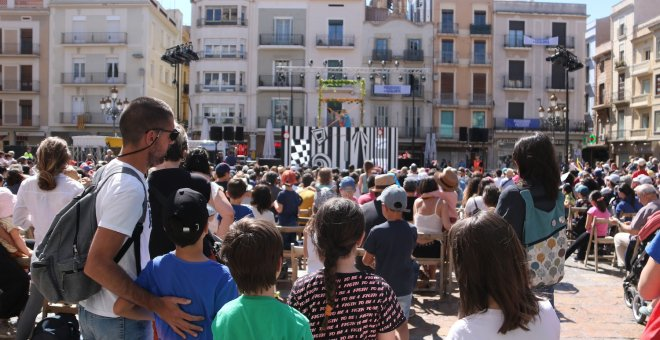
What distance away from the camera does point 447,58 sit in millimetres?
44688

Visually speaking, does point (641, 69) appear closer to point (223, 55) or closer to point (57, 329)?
point (223, 55)

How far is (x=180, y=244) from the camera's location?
2875 mm

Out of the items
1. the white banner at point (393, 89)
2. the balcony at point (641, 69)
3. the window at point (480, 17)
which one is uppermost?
the window at point (480, 17)

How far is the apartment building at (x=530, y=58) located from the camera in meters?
44.9

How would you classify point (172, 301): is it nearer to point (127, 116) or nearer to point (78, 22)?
point (127, 116)

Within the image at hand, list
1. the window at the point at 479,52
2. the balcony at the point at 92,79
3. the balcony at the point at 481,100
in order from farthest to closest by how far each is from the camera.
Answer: the window at the point at 479,52
the balcony at the point at 481,100
the balcony at the point at 92,79

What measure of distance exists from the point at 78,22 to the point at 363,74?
19.1 m

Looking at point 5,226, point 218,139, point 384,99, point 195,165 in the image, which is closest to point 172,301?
point 195,165

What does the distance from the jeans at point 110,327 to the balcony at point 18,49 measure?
45855 millimetres

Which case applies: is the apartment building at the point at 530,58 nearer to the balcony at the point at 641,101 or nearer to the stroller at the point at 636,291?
the balcony at the point at 641,101

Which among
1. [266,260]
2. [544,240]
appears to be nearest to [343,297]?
[266,260]

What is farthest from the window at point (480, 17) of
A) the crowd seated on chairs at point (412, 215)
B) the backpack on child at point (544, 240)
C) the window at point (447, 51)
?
the backpack on child at point (544, 240)

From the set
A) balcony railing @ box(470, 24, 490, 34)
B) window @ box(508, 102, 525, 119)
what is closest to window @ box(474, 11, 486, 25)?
balcony railing @ box(470, 24, 490, 34)

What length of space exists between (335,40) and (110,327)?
41572 millimetres
